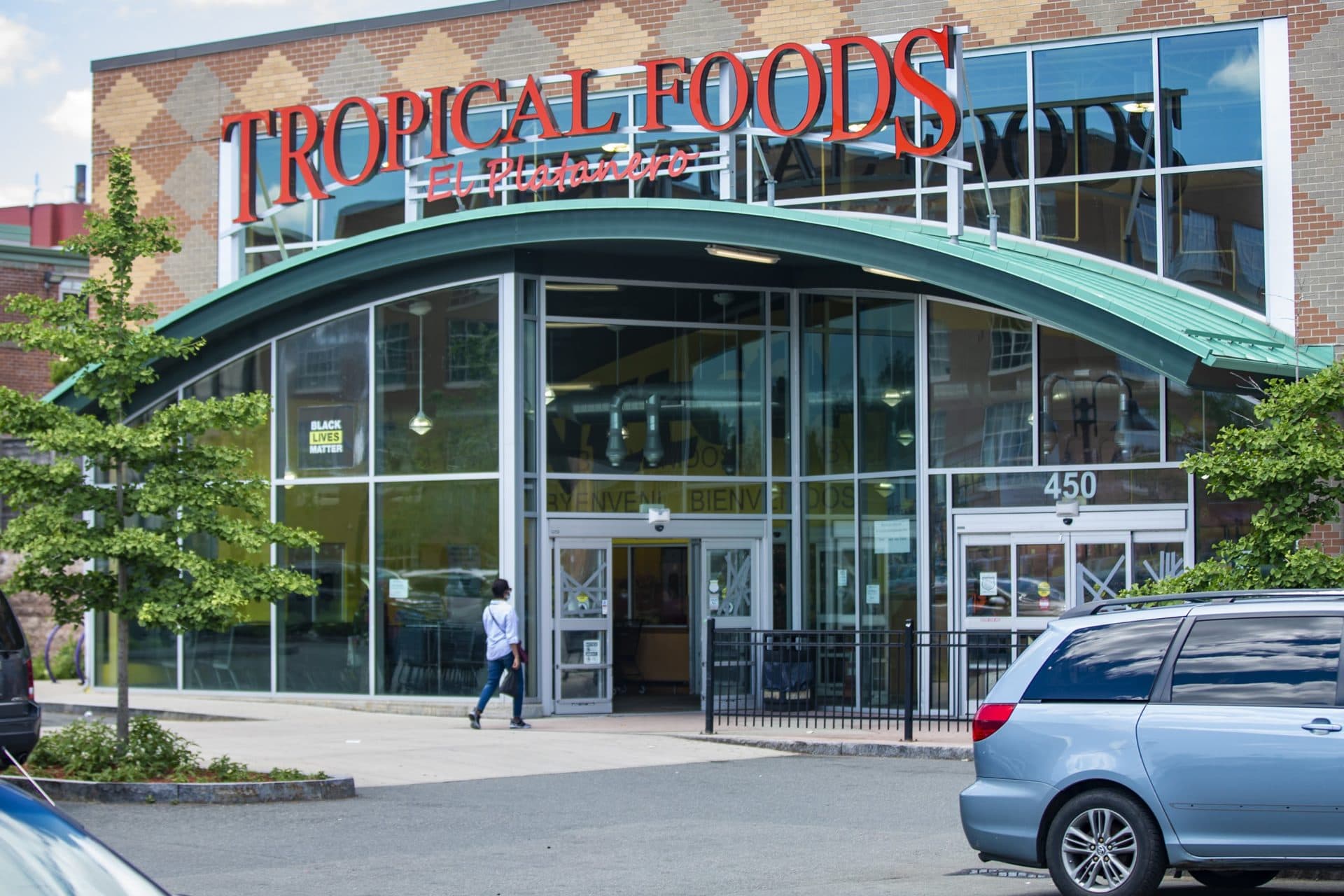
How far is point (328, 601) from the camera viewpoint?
2094 centimetres

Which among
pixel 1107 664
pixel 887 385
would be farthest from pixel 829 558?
pixel 1107 664

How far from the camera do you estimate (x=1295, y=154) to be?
59.6 ft

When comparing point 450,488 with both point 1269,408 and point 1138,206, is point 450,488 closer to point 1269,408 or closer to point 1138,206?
point 1138,206

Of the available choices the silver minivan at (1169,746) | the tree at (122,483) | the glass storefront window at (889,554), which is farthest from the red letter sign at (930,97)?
the silver minivan at (1169,746)

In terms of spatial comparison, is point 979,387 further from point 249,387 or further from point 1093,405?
point 249,387

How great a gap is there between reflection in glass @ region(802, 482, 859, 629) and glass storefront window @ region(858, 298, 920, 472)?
0.66 m

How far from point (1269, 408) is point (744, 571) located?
8.64 meters

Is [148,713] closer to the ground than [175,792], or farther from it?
closer to the ground

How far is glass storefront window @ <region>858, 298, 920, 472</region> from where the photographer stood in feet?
66.4

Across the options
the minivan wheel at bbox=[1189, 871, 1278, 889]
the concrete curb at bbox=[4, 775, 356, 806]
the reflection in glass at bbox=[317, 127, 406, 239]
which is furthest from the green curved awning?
the concrete curb at bbox=[4, 775, 356, 806]

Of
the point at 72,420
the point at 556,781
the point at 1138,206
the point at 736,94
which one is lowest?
the point at 556,781

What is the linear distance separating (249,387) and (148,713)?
14.1 feet

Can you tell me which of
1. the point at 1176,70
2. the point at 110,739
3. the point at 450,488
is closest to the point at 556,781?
the point at 110,739

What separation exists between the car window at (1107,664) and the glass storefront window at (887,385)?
11.2 m
